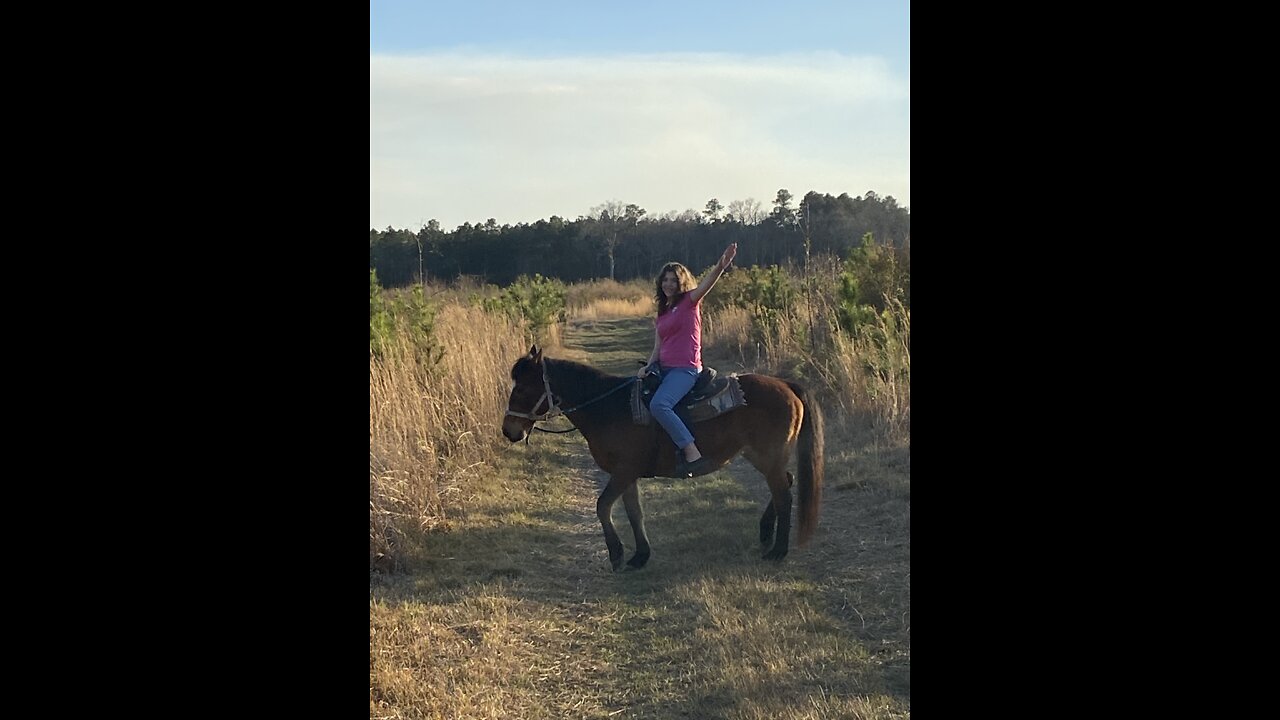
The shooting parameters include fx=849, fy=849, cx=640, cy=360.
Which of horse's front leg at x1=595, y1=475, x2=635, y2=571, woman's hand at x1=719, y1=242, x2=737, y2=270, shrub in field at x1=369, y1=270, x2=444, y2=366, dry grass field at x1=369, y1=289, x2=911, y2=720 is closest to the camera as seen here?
dry grass field at x1=369, y1=289, x2=911, y2=720

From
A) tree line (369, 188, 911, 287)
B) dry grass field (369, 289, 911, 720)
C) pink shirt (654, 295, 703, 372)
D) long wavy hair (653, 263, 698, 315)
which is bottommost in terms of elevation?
dry grass field (369, 289, 911, 720)

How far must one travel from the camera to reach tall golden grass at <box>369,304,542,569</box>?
5.49 meters

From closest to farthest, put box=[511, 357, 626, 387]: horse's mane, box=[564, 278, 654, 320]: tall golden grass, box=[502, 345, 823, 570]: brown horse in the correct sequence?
box=[502, 345, 823, 570]: brown horse
box=[511, 357, 626, 387]: horse's mane
box=[564, 278, 654, 320]: tall golden grass

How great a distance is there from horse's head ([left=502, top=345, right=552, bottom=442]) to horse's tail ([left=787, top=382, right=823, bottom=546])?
169 cm

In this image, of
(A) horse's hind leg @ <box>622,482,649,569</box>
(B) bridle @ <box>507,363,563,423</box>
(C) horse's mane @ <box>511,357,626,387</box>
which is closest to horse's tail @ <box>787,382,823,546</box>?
(A) horse's hind leg @ <box>622,482,649,569</box>

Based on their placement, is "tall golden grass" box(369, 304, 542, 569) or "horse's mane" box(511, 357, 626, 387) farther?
"horse's mane" box(511, 357, 626, 387)

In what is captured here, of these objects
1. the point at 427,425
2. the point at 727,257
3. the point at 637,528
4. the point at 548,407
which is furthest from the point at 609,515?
the point at 427,425

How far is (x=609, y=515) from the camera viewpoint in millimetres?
5457

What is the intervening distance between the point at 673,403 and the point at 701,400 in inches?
7.6

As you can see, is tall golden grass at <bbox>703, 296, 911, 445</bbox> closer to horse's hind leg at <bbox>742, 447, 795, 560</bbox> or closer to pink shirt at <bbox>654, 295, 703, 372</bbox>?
horse's hind leg at <bbox>742, 447, 795, 560</bbox>

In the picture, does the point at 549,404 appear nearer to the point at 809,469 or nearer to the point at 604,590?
the point at 604,590

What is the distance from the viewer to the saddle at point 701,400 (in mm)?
5457
